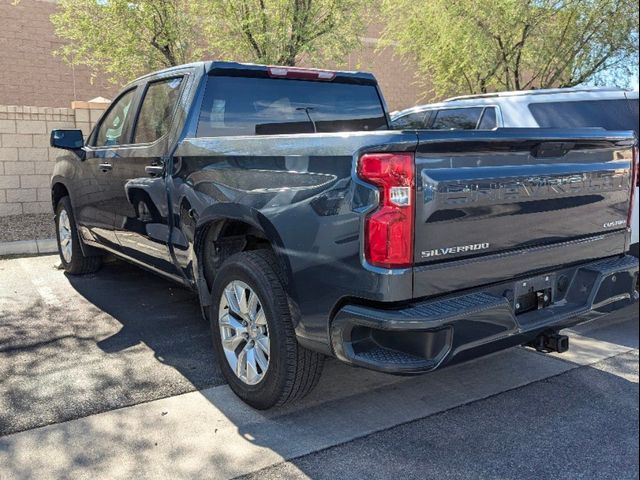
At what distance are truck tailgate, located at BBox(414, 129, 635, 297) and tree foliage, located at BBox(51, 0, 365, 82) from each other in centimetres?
569

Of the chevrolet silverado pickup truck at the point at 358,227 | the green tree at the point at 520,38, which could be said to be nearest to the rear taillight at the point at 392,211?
the chevrolet silverado pickup truck at the point at 358,227

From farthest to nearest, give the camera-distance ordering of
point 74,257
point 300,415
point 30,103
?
point 30,103 → point 74,257 → point 300,415

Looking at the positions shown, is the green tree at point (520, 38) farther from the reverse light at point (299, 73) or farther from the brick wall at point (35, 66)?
the reverse light at point (299, 73)

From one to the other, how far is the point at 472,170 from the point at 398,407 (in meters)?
Answer: 1.61

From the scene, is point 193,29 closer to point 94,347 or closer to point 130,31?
point 130,31

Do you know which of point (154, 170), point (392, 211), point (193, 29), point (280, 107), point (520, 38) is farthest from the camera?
point (520, 38)

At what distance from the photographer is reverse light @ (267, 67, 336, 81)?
14.6 feet

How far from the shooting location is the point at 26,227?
8.12 meters

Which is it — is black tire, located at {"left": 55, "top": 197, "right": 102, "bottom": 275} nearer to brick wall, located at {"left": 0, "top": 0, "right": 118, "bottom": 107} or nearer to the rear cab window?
brick wall, located at {"left": 0, "top": 0, "right": 118, "bottom": 107}

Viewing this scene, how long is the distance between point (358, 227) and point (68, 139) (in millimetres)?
3694

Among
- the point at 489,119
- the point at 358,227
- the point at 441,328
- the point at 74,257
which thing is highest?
the point at 489,119

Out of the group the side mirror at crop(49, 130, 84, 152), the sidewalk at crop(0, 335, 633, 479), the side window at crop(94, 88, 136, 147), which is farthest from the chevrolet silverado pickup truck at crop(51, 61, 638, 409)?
the side mirror at crop(49, 130, 84, 152)

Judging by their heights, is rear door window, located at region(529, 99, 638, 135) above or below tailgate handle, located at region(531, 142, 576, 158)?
above

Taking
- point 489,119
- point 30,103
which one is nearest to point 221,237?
point 489,119
